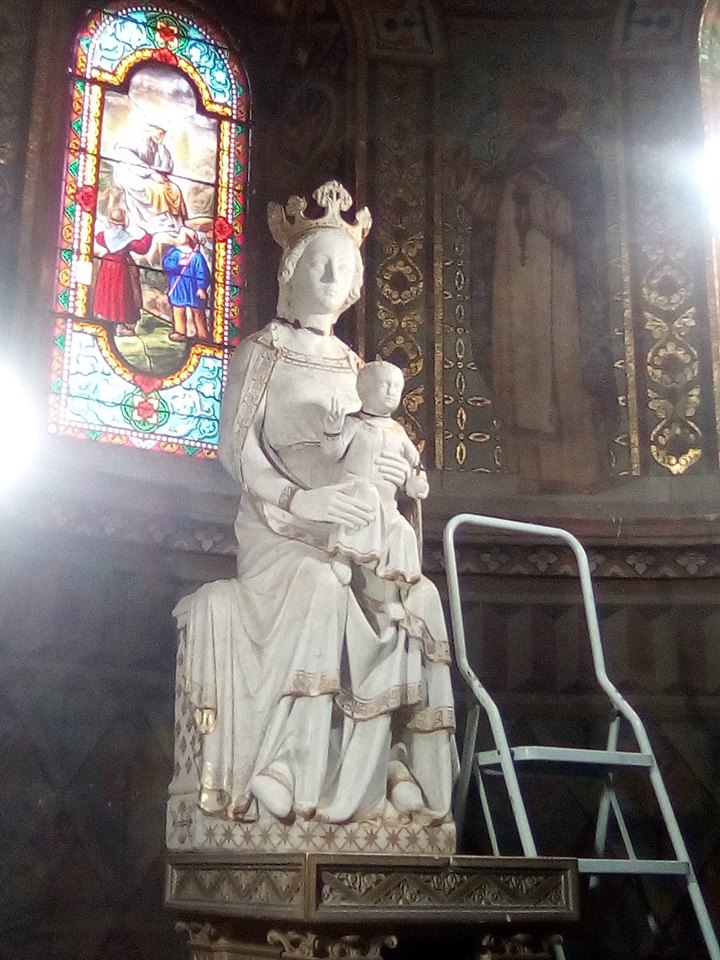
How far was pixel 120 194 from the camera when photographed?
15.8ft

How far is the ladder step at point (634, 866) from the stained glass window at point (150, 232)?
223 centimetres

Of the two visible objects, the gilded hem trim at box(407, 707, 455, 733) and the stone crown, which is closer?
the gilded hem trim at box(407, 707, 455, 733)

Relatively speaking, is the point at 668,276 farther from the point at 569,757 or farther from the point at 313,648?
the point at 313,648

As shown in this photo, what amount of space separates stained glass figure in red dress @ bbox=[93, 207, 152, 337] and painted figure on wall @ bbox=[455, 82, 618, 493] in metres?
1.28

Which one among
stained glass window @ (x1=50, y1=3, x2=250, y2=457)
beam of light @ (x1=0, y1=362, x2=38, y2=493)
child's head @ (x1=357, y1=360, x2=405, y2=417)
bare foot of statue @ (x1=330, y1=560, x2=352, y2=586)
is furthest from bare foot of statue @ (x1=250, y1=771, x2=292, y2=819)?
stained glass window @ (x1=50, y1=3, x2=250, y2=457)

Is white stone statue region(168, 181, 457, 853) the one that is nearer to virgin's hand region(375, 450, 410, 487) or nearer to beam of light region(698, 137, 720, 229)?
virgin's hand region(375, 450, 410, 487)

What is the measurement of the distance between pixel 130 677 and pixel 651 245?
2564mm

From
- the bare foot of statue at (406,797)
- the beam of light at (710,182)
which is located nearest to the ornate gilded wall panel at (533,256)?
the beam of light at (710,182)

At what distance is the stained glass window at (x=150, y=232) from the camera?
4562 millimetres

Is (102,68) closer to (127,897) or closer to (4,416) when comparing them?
(4,416)

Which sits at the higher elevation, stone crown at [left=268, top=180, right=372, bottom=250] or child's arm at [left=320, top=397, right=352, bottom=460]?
stone crown at [left=268, top=180, right=372, bottom=250]

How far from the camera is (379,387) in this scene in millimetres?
3186

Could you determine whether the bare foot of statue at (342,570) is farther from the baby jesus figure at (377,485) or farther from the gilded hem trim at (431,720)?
the gilded hem trim at (431,720)

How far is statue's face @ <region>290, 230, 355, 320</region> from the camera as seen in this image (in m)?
3.45
